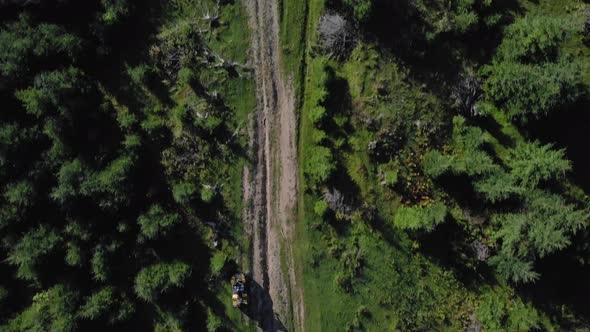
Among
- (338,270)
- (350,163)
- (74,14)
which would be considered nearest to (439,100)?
(350,163)

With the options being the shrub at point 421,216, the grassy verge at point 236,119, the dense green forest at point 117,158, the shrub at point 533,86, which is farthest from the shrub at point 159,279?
the shrub at point 533,86

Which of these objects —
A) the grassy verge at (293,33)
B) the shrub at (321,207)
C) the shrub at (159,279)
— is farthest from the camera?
the grassy verge at (293,33)

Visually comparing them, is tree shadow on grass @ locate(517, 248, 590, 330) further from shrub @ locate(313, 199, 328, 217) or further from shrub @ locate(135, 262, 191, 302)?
shrub @ locate(135, 262, 191, 302)

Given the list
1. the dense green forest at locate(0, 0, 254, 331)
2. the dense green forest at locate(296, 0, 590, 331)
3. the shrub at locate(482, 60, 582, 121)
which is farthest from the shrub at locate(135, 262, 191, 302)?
the shrub at locate(482, 60, 582, 121)

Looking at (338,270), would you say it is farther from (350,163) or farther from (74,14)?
(74,14)

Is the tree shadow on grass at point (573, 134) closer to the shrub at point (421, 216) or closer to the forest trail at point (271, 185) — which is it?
the shrub at point (421, 216)
